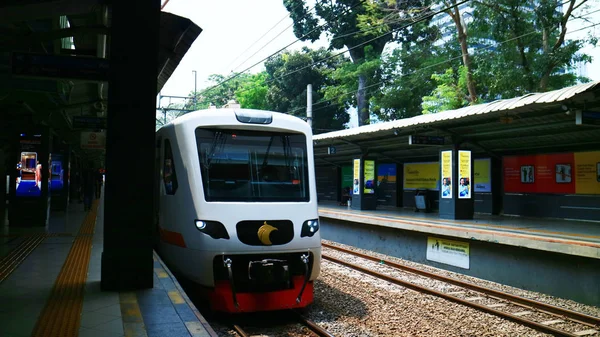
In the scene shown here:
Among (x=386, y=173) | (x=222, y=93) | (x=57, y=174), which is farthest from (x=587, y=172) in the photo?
(x=222, y=93)

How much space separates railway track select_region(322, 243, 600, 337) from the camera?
6734mm

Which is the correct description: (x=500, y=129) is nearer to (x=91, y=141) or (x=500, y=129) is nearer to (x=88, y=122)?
(x=88, y=122)

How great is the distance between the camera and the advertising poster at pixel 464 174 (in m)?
13.9

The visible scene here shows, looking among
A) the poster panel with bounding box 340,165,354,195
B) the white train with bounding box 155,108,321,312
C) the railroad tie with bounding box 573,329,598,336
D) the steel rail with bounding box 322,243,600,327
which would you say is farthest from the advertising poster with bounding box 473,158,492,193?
the white train with bounding box 155,108,321,312

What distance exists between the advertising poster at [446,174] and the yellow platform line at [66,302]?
9765 millimetres

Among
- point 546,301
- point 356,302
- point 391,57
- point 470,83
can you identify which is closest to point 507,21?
point 470,83

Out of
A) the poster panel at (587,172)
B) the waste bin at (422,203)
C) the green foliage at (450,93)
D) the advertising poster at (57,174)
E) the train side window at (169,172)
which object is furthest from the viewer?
the green foliage at (450,93)

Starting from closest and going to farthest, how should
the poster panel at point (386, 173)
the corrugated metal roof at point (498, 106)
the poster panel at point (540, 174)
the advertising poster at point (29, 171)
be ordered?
the corrugated metal roof at point (498, 106), the poster panel at point (540, 174), the advertising poster at point (29, 171), the poster panel at point (386, 173)

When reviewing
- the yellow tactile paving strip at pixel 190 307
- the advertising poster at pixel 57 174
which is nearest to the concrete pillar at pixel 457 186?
the yellow tactile paving strip at pixel 190 307

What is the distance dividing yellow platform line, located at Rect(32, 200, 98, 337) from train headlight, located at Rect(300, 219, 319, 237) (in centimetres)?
282

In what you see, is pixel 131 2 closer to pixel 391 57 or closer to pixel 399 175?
pixel 399 175

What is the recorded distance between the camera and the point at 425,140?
13.6 m

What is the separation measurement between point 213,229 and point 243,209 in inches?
18.2

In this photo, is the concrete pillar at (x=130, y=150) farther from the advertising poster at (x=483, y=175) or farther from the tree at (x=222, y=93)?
the tree at (x=222, y=93)
